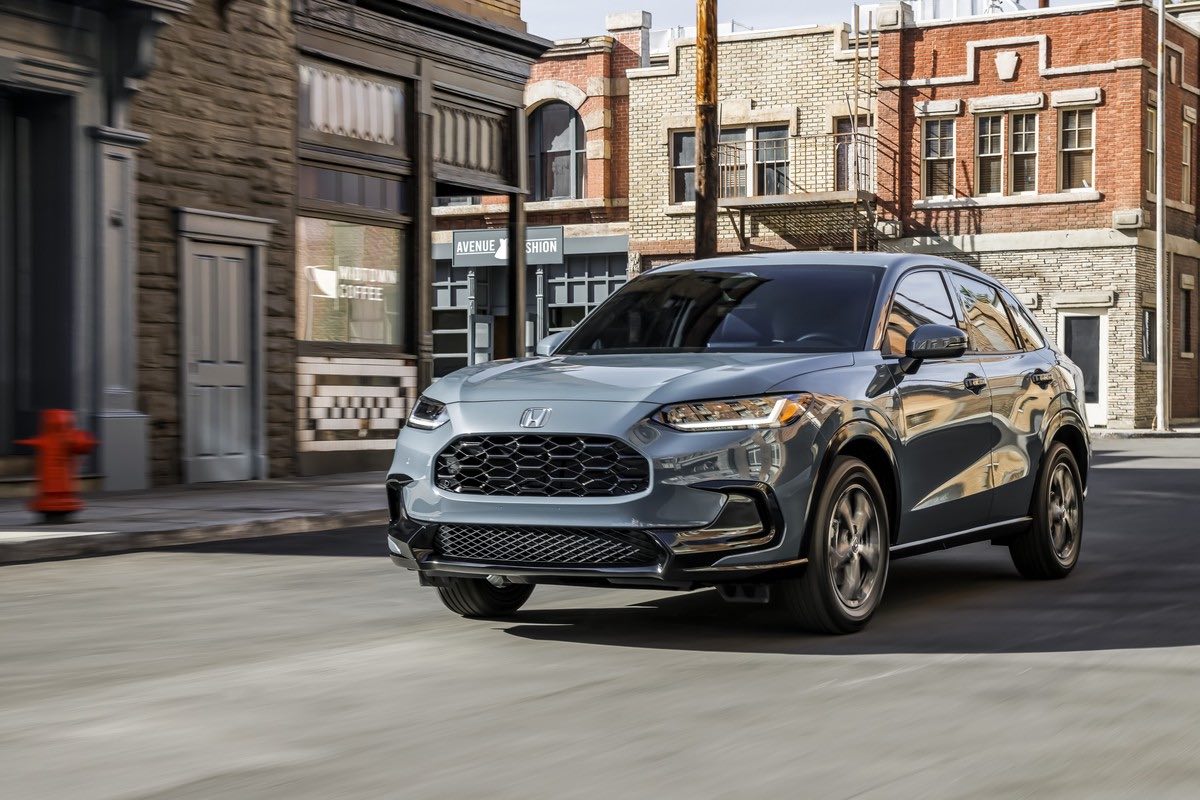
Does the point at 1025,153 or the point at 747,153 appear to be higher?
the point at 747,153

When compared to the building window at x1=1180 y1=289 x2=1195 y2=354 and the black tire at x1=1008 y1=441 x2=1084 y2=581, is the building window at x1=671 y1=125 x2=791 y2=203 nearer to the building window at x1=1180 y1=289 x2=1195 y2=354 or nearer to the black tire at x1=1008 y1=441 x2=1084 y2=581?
the building window at x1=1180 y1=289 x2=1195 y2=354

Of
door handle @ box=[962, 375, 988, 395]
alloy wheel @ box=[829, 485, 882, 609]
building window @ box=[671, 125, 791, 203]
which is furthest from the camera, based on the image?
building window @ box=[671, 125, 791, 203]

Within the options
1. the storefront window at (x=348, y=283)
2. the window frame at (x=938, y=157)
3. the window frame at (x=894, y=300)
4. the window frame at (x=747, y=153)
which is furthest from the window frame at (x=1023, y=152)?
the window frame at (x=894, y=300)

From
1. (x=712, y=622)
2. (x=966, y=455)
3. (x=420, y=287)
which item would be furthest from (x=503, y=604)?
(x=420, y=287)

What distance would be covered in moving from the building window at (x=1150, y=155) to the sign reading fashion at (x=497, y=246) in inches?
550

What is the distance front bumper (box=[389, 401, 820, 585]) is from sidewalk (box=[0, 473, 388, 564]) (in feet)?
17.3

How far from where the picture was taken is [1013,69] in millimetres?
40031

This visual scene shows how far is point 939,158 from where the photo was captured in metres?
40.9

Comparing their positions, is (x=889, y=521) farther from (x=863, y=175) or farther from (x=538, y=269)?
(x=538, y=269)

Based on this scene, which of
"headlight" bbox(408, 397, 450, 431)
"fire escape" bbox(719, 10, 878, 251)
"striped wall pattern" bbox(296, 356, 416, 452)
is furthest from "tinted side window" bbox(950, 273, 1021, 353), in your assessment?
"fire escape" bbox(719, 10, 878, 251)

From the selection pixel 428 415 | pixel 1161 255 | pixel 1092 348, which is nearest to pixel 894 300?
pixel 428 415

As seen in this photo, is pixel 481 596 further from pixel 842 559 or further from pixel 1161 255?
pixel 1161 255

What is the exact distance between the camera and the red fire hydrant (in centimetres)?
1264

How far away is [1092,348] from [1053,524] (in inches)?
1234
